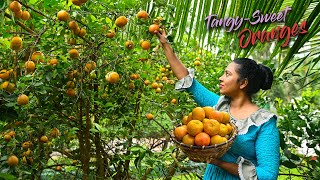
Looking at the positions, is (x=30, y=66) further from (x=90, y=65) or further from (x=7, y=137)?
(x=7, y=137)

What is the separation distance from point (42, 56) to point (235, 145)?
0.82 m

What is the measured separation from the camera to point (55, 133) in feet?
6.76

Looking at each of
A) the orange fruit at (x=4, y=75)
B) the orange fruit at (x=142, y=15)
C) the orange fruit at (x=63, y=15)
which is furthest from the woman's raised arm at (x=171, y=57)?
the orange fruit at (x=4, y=75)

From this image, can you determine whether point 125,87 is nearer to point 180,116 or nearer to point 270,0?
point 180,116

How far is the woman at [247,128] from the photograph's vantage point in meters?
1.64

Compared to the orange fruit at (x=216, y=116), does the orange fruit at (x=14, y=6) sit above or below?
above

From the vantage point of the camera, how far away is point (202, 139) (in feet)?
4.84

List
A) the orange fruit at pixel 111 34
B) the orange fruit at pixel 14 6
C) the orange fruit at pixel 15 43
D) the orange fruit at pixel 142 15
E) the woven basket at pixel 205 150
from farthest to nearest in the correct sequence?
the orange fruit at pixel 111 34
the orange fruit at pixel 142 15
the orange fruit at pixel 15 43
the woven basket at pixel 205 150
the orange fruit at pixel 14 6

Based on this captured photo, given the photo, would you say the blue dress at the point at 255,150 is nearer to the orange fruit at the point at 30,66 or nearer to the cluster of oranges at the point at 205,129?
the cluster of oranges at the point at 205,129

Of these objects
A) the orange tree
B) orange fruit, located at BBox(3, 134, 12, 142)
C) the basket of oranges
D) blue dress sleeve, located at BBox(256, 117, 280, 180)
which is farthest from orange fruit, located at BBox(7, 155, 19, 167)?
blue dress sleeve, located at BBox(256, 117, 280, 180)

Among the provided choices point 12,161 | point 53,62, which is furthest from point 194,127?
point 12,161

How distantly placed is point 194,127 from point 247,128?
288 millimetres

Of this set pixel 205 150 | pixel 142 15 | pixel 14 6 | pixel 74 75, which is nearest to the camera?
pixel 14 6

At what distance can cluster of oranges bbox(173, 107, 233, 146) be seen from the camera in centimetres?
149
